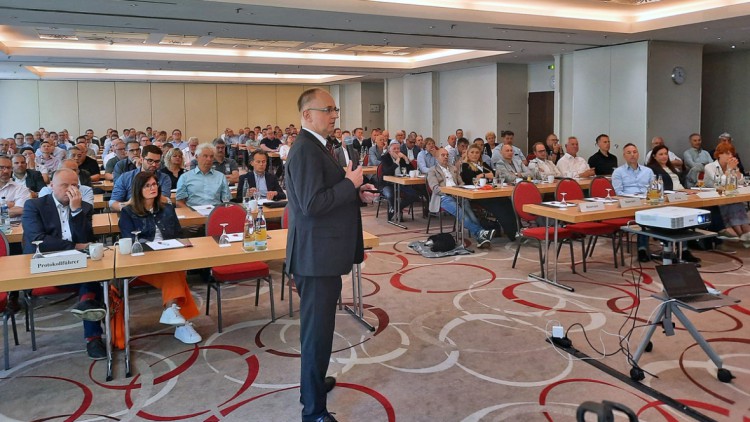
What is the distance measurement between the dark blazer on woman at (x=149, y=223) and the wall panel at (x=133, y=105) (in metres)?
19.3

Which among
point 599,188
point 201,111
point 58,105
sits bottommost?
point 599,188

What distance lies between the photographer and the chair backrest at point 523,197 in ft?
22.0

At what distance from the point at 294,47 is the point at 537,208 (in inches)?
398

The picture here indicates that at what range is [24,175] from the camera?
24.4ft

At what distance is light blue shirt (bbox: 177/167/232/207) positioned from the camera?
6.58 meters

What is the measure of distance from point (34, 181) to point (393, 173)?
18.1 feet

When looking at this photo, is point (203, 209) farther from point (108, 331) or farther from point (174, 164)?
point (108, 331)

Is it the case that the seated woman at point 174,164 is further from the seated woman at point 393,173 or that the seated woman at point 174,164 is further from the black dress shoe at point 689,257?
the black dress shoe at point 689,257

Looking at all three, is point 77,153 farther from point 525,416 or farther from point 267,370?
point 525,416

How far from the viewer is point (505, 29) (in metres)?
9.89

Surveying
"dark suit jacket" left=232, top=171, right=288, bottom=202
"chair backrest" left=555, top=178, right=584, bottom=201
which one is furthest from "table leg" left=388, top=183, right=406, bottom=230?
"chair backrest" left=555, top=178, right=584, bottom=201

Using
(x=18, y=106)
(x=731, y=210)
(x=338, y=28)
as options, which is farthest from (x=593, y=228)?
(x=18, y=106)

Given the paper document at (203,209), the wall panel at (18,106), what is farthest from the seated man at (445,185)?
the wall panel at (18,106)

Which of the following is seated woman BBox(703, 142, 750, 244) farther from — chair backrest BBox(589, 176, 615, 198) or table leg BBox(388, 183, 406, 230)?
table leg BBox(388, 183, 406, 230)
